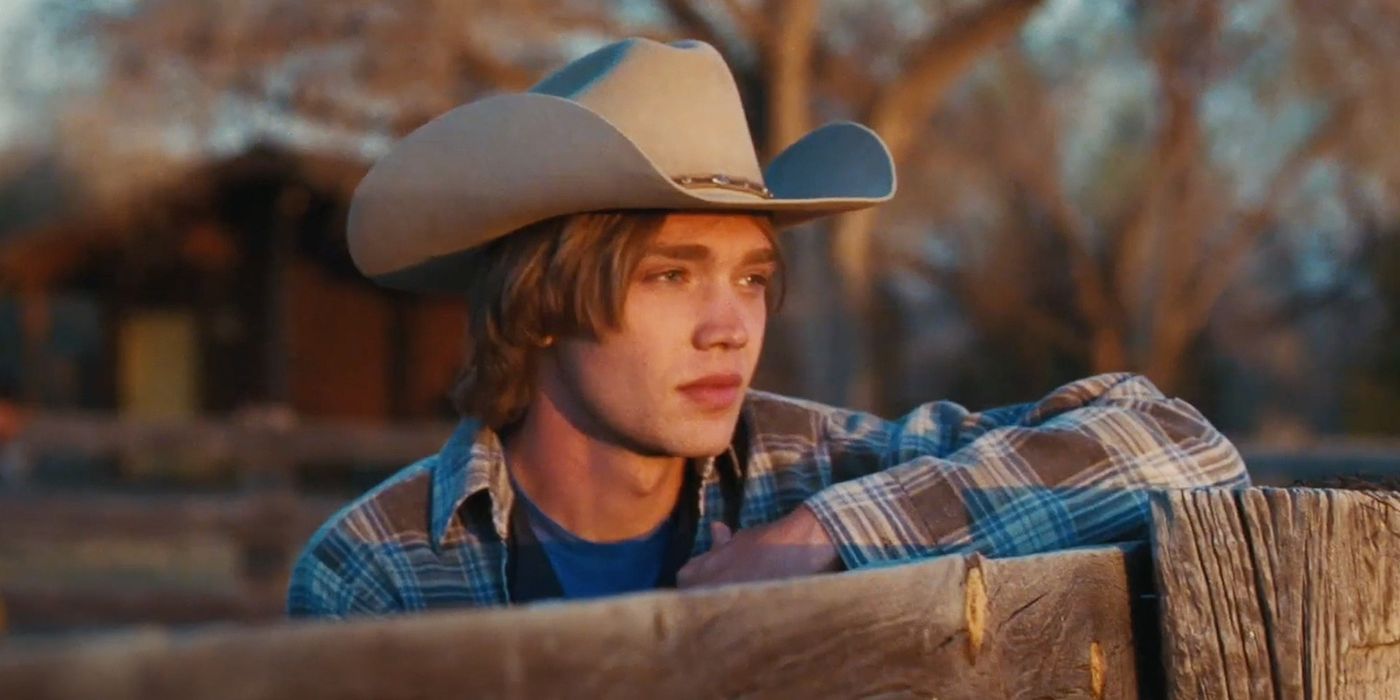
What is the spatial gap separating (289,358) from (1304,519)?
1940cm

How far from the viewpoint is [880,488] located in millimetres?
2092

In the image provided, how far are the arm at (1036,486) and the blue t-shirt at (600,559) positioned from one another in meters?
0.57

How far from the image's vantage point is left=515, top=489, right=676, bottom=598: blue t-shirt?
2580mm

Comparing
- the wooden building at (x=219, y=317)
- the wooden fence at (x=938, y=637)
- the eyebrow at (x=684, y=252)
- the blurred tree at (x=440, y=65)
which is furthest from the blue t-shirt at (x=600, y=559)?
the wooden building at (x=219, y=317)

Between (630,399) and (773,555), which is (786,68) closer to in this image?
(630,399)

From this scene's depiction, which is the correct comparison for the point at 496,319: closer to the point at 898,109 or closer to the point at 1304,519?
the point at 1304,519

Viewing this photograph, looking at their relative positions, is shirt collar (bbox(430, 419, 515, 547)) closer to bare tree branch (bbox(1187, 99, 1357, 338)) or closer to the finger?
the finger

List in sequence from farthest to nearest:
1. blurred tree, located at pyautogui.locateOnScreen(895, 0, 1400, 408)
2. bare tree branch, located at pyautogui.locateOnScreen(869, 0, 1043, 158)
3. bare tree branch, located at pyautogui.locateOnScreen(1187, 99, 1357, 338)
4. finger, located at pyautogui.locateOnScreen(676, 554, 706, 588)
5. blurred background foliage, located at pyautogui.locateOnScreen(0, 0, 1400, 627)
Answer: bare tree branch, located at pyautogui.locateOnScreen(1187, 99, 1357, 338), blurred tree, located at pyautogui.locateOnScreen(895, 0, 1400, 408), bare tree branch, located at pyautogui.locateOnScreen(869, 0, 1043, 158), blurred background foliage, located at pyautogui.locateOnScreen(0, 0, 1400, 627), finger, located at pyautogui.locateOnScreen(676, 554, 706, 588)

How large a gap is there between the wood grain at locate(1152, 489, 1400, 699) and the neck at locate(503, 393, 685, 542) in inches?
41.1

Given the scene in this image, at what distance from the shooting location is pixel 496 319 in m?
2.69

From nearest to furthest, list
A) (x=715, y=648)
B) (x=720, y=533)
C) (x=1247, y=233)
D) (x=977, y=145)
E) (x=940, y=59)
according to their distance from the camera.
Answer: (x=715, y=648)
(x=720, y=533)
(x=940, y=59)
(x=977, y=145)
(x=1247, y=233)

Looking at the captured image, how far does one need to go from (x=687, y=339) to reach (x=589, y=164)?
26 cm

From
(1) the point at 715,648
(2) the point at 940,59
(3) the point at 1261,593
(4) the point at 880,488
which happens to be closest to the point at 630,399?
(4) the point at 880,488

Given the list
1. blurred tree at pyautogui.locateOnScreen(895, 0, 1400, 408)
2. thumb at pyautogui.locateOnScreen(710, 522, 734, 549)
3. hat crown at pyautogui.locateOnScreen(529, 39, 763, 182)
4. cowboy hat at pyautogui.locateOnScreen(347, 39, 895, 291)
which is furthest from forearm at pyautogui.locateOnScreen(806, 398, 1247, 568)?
blurred tree at pyautogui.locateOnScreen(895, 0, 1400, 408)
